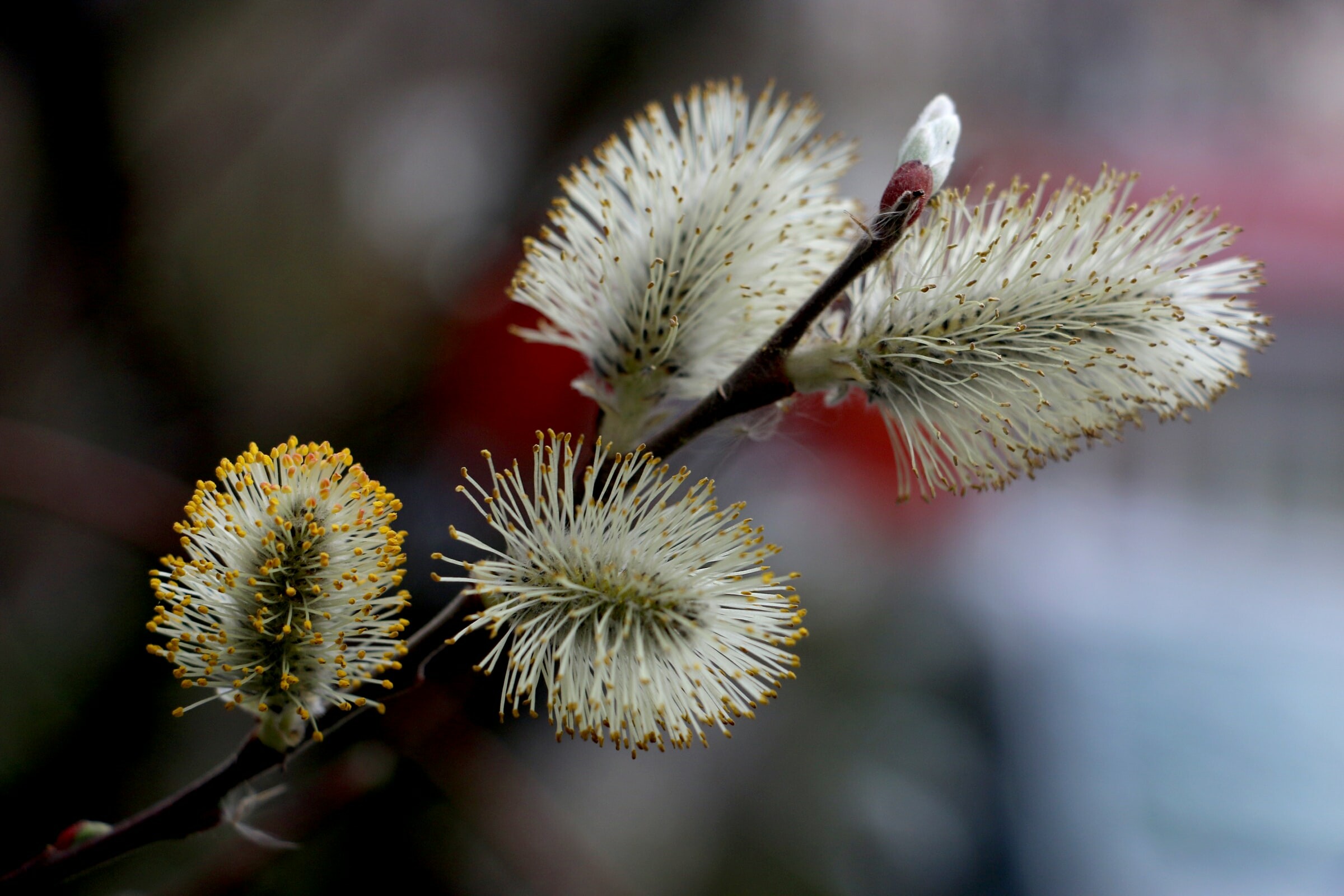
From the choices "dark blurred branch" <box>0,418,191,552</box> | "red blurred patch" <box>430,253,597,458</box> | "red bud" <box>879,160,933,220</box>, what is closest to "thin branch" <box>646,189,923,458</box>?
"red bud" <box>879,160,933,220</box>

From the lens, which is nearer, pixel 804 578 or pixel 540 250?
pixel 540 250

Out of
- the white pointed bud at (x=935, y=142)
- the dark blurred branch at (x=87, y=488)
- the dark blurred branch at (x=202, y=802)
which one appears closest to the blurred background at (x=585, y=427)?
the dark blurred branch at (x=87, y=488)

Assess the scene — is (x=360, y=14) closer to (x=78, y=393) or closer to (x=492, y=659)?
(x=78, y=393)

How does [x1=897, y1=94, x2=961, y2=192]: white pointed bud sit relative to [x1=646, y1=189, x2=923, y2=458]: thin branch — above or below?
above

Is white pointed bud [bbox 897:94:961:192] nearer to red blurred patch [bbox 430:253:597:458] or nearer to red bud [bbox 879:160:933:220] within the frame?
red bud [bbox 879:160:933:220]

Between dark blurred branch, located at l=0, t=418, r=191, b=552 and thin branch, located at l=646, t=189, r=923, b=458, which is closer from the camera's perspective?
thin branch, located at l=646, t=189, r=923, b=458

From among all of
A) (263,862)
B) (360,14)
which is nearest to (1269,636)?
(263,862)
